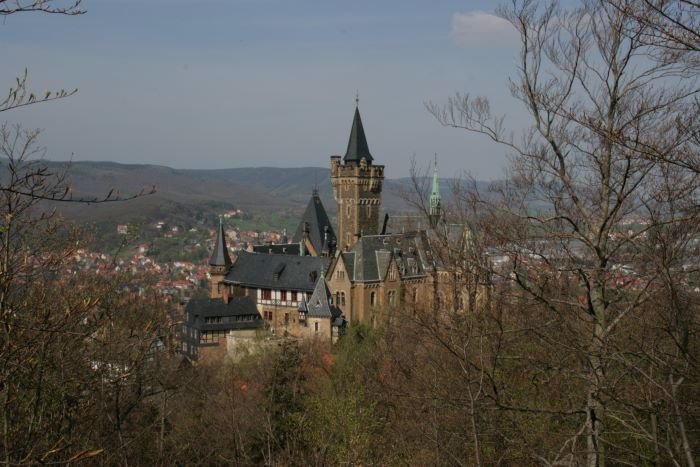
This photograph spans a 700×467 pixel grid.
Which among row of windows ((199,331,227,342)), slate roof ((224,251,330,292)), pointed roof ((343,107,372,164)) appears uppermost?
pointed roof ((343,107,372,164))

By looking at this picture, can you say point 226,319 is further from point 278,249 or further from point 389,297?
point 278,249

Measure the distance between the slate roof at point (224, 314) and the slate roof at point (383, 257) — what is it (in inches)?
371

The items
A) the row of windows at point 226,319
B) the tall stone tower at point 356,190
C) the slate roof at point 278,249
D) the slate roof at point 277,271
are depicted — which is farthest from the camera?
the slate roof at point 278,249

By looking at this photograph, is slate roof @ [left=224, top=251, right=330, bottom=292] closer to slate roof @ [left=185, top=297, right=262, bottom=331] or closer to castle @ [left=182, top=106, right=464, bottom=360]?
castle @ [left=182, top=106, right=464, bottom=360]

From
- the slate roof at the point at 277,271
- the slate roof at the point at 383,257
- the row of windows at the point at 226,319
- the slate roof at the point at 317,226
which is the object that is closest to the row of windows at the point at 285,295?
the slate roof at the point at 277,271

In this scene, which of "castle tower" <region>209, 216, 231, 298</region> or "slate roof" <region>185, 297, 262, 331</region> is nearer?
"slate roof" <region>185, 297, 262, 331</region>

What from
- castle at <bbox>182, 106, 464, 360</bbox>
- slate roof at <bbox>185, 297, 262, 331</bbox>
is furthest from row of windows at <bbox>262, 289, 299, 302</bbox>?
slate roof at <bbox>185, 297, 262, 331</bbox>

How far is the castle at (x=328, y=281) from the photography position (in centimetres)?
5025

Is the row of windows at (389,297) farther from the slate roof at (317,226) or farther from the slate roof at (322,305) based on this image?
the slate roof at (317,226)

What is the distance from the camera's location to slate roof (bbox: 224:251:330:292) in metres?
55.1

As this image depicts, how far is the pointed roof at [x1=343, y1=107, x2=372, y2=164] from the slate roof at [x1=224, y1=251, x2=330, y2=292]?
925 cm

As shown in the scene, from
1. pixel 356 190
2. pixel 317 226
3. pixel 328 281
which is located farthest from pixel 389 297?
pixel 317 226

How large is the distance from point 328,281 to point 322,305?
2.31 metres

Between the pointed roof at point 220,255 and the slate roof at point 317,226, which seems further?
the slate roof at point 317,226
